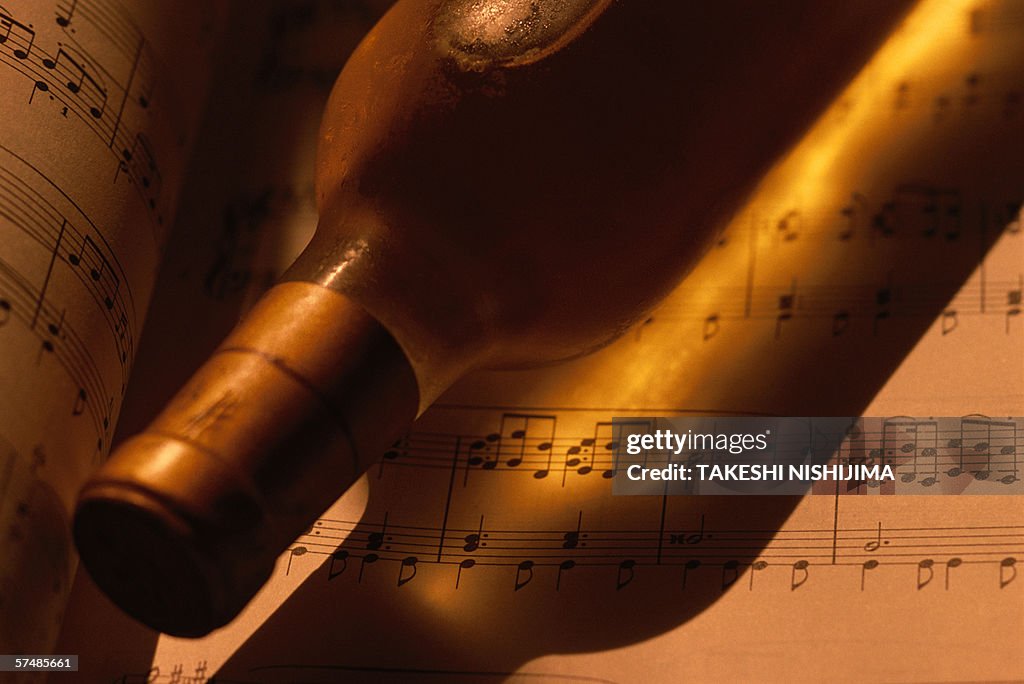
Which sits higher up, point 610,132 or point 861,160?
point 861,160

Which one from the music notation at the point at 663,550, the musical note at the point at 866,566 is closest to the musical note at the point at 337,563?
the music notation at the point at 663,550

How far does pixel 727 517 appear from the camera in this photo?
55 cm

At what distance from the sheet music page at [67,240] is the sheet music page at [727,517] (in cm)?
7

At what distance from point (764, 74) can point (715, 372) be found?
0.44ft

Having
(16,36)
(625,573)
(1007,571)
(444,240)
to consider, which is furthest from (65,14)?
(1007,571)

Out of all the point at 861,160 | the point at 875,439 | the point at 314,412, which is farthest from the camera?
the point at 861,160

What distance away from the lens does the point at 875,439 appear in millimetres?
566

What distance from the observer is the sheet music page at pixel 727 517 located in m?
0.52

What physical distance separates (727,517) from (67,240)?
29 centimetres

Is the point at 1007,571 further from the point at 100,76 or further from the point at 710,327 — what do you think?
the point at 100,76

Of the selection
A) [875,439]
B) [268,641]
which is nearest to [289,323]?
[268,641]

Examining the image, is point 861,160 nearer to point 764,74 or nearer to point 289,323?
point 764,74

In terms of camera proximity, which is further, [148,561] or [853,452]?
[853,452]

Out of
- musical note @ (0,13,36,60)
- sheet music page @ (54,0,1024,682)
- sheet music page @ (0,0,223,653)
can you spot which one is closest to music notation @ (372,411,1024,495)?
sheet music page @ (54,0,1024,682)
